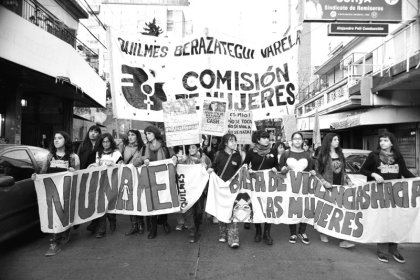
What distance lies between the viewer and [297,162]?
506 centimetres

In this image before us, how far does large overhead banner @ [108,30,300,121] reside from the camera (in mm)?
5613

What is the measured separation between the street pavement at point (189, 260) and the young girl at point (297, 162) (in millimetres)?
188

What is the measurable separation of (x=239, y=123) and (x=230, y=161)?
4.18 feet

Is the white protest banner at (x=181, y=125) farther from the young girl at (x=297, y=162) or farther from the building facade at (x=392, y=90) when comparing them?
the building facade at (x=392, y=90)

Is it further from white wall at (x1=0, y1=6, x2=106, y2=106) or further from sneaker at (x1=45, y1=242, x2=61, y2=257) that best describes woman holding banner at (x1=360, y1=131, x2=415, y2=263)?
white wall at (x1=0, y1=6, x2=106, y2=106)

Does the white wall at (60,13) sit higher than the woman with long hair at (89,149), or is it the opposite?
the white wall at (60,13)

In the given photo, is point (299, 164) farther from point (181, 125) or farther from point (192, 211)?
point (181, 125)

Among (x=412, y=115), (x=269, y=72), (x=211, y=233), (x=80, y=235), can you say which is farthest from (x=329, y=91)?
(x=80, y=235)

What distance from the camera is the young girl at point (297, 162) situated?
4949mm

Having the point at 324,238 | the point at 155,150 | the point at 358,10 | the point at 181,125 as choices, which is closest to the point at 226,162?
the point at 181,125

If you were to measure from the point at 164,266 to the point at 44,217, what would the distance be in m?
1.96

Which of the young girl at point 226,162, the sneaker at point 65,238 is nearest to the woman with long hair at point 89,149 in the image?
the sneaker at point 65,238

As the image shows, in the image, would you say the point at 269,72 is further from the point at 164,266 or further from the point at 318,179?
the point at 164,266

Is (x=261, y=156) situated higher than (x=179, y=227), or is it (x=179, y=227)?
(x=261, y=156)
